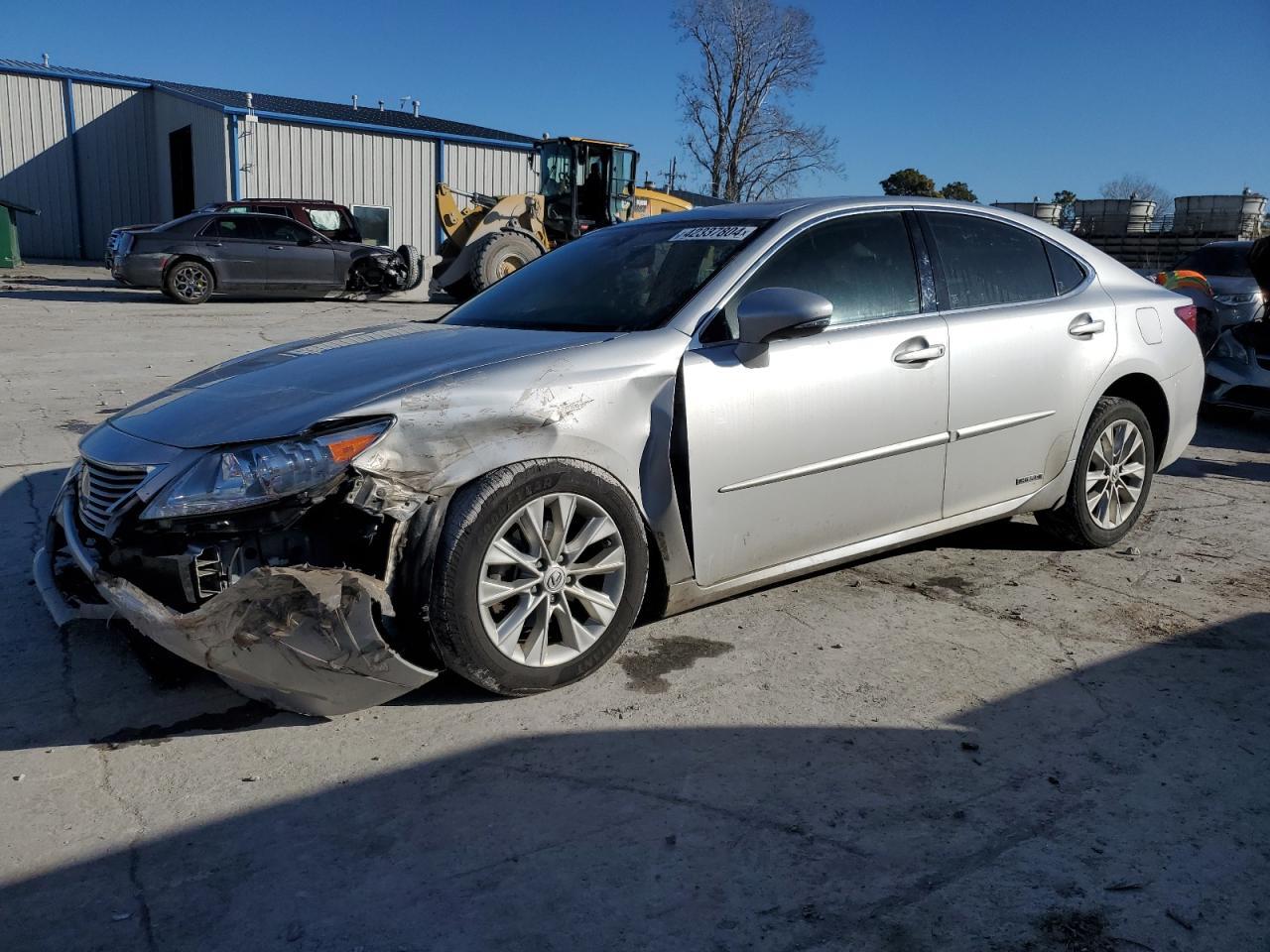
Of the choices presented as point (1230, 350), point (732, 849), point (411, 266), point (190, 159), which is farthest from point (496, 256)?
point (190, 159)

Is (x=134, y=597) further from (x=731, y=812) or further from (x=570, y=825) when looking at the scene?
(x=731, y=812)

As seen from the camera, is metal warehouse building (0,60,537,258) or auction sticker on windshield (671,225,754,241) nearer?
auction sticker on windshield (671,225,754,241)

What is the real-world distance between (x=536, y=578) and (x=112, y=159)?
32.6 m

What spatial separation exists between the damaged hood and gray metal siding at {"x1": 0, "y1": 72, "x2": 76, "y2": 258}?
1194 inches

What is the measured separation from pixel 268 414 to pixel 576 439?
92 cm

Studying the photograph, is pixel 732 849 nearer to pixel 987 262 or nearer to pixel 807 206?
pixel 807 206

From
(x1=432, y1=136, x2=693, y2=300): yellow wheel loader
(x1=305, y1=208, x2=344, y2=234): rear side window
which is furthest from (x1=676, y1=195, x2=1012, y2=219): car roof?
(x1=305, y1=208, x2=344, y2=234): rear side window

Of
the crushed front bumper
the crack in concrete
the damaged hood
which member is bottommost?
the crack in concrete

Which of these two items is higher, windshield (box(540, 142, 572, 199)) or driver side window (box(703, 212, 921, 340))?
windshield (box(540, 142, 572, 199))

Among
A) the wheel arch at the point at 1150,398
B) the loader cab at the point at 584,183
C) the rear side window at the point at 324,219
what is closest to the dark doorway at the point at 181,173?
the rear side window at the point at 324,219

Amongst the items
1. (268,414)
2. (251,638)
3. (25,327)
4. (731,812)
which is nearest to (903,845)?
(731,812)

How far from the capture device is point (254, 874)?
7.88ft

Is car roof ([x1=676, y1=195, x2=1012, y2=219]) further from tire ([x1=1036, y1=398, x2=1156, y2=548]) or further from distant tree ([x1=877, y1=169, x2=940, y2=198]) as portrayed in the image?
distant tree ([x1=877, y1=169, x2=940, y2=198])

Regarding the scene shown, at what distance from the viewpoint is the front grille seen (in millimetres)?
3072
